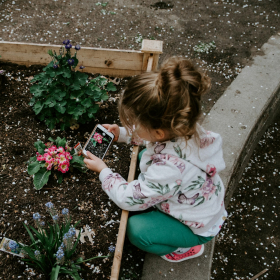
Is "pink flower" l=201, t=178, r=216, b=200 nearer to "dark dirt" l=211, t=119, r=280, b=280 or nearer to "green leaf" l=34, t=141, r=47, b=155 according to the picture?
"dark dirt" l=211, t=119, r=280, b=280

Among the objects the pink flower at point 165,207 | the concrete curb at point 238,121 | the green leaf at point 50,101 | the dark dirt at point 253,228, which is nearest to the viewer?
the pink flower at point 165,207

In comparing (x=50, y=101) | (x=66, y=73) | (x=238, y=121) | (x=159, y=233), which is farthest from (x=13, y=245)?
(x=238, y=121)

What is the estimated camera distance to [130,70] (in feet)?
8.70

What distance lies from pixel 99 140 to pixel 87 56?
1.00 meters

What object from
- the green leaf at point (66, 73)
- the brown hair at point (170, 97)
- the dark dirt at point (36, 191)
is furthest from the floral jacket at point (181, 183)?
the green leaf at point (66, 73)

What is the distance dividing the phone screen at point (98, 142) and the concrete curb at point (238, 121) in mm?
823

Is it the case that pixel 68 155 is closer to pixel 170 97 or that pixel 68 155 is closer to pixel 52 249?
pixel 52 249

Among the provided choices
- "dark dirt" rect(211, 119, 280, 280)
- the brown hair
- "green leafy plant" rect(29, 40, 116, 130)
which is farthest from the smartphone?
"dark dirt" rect(211, 119, 280, 280)

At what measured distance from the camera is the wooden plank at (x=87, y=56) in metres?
2.46

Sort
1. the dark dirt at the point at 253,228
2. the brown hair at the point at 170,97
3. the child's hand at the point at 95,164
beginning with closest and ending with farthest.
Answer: the brown hair at the point at 170,97, the child's hand at the point at 95,164, the dark dirt at the point at 253,228

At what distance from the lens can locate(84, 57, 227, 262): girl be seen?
124 cm

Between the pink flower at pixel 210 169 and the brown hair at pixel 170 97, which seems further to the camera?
the pink flower at pixel 210 169

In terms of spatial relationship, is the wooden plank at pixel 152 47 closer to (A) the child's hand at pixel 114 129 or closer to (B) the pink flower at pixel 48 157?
(A) the child's hand at pixel 114 129

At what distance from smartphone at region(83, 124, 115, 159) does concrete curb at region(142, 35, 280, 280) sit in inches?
32.6
